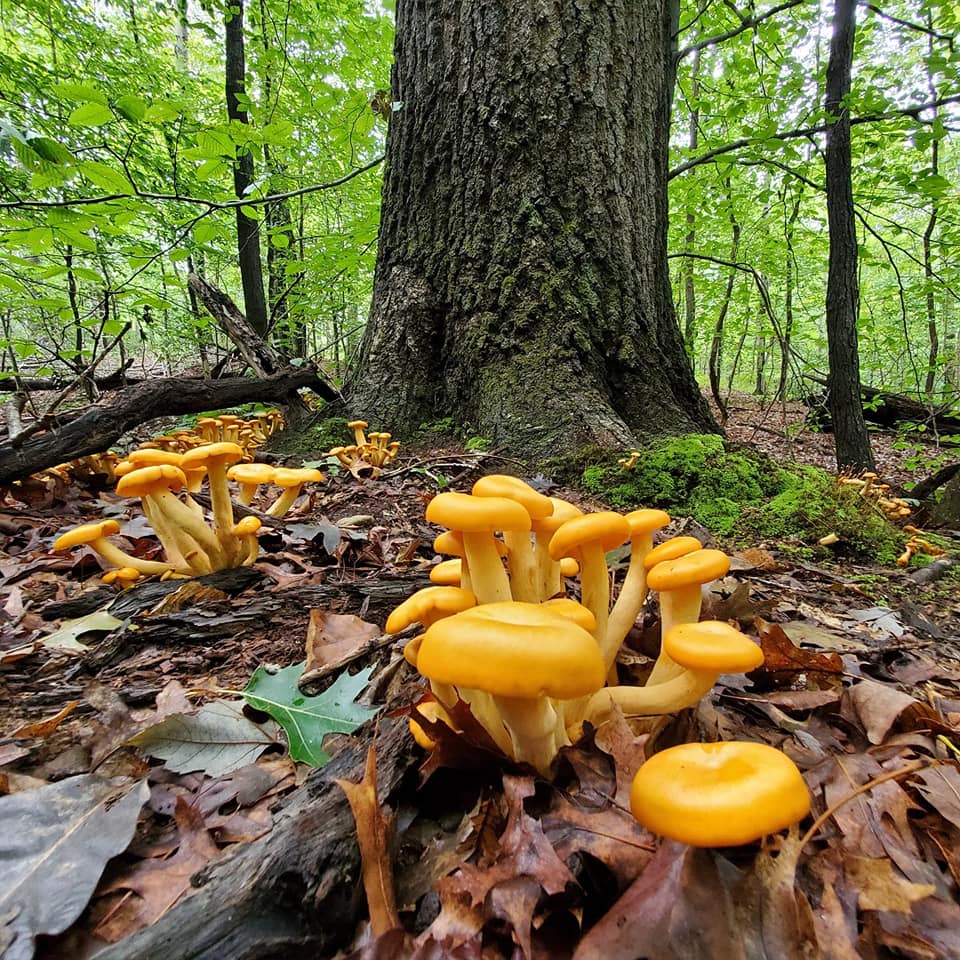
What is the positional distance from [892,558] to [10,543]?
15.4 ft

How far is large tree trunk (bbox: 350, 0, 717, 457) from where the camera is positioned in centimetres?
367

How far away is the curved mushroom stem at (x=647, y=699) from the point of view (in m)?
1.19

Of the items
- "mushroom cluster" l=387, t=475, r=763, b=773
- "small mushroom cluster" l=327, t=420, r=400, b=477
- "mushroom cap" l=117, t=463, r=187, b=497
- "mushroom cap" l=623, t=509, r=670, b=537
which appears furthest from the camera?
"small mushroom cluster" l=327, t=420, r=400, b=477

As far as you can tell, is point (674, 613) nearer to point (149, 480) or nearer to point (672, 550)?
point (672, 550)

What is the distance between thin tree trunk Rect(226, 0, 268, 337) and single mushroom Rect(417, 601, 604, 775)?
7798 millimetres

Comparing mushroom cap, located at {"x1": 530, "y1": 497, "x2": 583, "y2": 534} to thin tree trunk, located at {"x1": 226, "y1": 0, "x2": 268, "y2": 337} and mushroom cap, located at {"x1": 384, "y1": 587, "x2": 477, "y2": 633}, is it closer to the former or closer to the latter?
mushroom cap, located at {"x1": 384, "y1": 587, "x2": 477, "y2": 633}

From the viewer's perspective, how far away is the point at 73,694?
5.09 feet

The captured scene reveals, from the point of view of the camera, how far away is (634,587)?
1.50 m

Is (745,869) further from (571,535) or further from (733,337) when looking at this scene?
(733,337)

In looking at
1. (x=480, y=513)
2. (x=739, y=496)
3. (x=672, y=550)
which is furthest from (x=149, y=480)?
(x=739, y=496)

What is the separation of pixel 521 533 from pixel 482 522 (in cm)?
35

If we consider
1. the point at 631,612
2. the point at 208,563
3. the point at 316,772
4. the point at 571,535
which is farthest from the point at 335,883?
the point at 208,563

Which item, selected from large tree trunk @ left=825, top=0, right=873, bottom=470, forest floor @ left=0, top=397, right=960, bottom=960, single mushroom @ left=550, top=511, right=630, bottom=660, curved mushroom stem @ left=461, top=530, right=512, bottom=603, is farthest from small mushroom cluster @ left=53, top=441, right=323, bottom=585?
large tree trunk @ left=825, top=0, right=873, bottom=470

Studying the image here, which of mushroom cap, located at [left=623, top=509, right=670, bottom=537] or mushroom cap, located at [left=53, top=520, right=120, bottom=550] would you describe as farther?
mushroom cap, located at [left=53, top=520, right=120, bottom=550]
